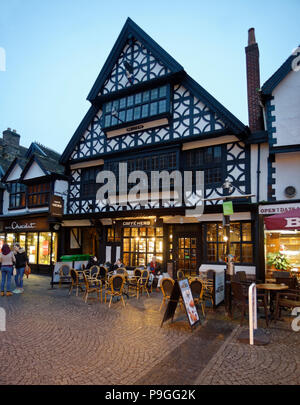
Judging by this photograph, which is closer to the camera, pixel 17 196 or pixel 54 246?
pixel 54 246

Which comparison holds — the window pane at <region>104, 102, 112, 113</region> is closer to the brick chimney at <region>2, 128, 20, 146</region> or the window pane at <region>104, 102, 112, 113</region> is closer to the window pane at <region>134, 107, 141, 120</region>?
the window pane at <region>134, 107, 141, 120</region>

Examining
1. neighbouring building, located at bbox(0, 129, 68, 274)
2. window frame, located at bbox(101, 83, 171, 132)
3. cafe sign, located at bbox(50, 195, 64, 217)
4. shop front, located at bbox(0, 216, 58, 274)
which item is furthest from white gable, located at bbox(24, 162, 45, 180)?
window frame, located at bbox(101, 83, 171, 132)

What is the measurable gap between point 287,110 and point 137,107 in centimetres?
710

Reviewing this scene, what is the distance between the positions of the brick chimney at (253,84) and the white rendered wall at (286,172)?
2143mm

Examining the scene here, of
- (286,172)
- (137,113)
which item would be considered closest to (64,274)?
(137,113)

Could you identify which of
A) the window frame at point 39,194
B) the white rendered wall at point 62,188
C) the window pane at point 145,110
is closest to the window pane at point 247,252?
the window pane at point 145,110

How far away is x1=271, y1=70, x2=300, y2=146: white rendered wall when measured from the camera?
32.7 ft

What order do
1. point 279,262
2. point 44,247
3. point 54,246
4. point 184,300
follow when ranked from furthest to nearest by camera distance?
point 44,247
point 54,246
point 279,262
point 184,300

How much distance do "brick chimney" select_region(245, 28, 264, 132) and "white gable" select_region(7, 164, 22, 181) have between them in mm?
15730

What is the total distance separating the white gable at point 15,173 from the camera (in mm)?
18789

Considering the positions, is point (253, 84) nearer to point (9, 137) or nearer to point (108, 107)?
point (108, 107)

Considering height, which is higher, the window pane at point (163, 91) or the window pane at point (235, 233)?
the window pane at point (163, 91)

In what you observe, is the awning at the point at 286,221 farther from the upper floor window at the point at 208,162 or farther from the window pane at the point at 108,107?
the window pane at the point at 108,107

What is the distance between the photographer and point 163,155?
508 inches
